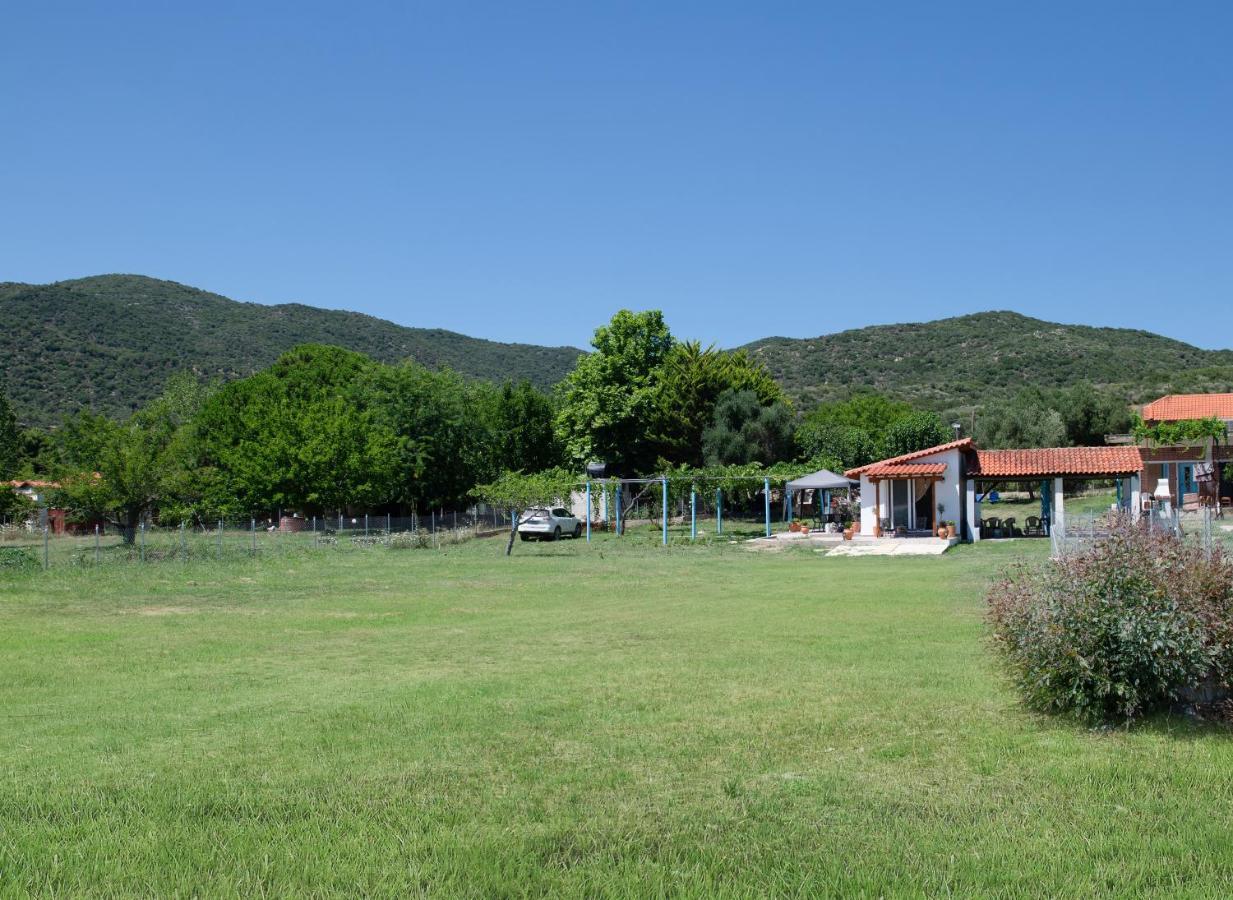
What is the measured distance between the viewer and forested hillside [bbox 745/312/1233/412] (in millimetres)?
86500

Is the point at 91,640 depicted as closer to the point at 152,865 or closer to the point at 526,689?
the point at 526,689

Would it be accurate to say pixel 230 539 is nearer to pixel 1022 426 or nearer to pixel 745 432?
pixel 745 432

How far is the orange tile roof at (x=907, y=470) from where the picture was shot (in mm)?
36094

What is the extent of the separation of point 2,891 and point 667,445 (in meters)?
52.3

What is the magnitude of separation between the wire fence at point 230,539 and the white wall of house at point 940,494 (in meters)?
13.5

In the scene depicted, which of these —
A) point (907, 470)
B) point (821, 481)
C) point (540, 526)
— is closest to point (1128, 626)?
point (907, 470)

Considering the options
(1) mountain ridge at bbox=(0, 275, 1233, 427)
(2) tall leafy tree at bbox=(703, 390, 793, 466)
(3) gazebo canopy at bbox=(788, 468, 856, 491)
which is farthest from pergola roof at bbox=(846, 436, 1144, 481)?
(1) mountain ridge at bbox=(0, 275, 1233, 427)

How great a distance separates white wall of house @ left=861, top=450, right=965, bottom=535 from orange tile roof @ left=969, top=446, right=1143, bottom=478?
28.8 inches

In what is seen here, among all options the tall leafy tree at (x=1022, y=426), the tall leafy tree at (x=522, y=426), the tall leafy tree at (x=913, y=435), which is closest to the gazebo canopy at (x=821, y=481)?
the tall leafy tree at (x=913, y=435)

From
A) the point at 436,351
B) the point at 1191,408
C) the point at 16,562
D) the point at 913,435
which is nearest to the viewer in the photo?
the point at 16,562

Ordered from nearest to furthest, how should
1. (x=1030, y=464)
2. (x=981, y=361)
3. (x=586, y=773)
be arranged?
(x=586, y=773), (x=1030, y=464), (x=981, y=361)

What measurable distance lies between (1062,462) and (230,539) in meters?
29.7

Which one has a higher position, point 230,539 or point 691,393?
point 691,393

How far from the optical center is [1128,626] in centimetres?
715
